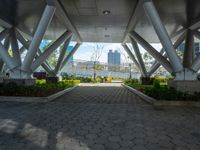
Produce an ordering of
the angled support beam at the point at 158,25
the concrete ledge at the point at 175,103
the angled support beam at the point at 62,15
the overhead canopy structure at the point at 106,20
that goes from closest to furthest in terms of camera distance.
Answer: the concrete ledge at the point at 175,103
the angled support beam at the point at 158,25
the overhead canopy structure at the point at 106,20
the angled support beam at the point at 62,15

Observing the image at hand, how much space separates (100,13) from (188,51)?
26.8 ft

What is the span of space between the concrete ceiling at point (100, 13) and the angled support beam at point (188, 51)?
3.22 ft

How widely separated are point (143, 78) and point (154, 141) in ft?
63.9

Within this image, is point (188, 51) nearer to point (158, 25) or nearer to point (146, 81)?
point (158, 25)

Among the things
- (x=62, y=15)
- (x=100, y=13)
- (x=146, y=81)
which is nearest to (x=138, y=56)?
(x=146, y=81)

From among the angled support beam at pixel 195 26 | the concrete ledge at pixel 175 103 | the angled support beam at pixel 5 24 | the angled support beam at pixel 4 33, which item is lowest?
the concrete ledge at pixel 175 103

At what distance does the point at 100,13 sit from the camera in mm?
15461

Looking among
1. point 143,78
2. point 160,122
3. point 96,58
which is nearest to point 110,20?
point 143,78

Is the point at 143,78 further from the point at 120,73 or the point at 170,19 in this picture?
the point at 120,73

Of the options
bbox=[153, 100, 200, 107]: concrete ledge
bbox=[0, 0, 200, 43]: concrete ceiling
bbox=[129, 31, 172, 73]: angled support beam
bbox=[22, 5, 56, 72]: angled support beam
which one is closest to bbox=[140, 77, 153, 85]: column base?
bbox=[0, 0, 200, 43]: concrete ceiling

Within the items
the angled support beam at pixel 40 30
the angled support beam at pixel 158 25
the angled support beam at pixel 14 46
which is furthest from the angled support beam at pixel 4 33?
the angled support beam at pixel 158 25

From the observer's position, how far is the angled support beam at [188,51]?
1696 cm

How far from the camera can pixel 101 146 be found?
4.38 metres

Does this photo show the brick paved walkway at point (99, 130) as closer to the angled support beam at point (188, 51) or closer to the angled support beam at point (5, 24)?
the angled support beam at point (188, 51)
